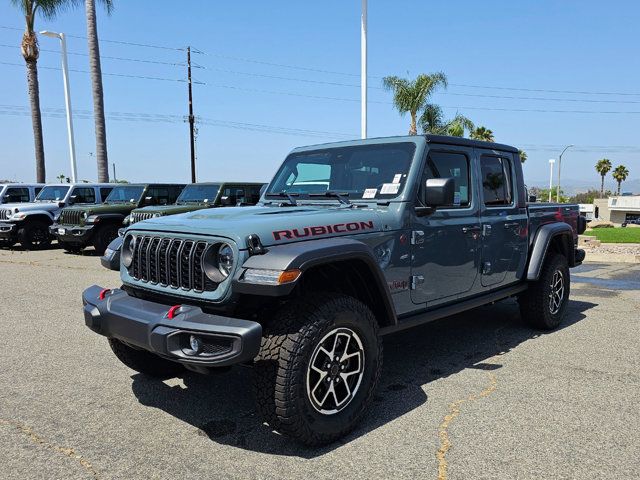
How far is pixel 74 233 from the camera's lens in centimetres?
1277

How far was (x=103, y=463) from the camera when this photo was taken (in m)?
2.85

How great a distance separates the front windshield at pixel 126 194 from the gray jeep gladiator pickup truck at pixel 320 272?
409 inches

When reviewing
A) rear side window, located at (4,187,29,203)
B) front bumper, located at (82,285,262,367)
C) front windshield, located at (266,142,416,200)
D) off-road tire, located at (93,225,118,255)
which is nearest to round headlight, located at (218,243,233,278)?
front bumper, located at (82,285,262,367)

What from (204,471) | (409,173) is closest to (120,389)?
(204,471)

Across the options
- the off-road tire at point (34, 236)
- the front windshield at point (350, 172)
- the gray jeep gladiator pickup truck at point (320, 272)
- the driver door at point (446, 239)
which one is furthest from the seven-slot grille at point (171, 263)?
the off-road tire at point (34, 236)

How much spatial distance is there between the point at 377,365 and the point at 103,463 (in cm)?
167

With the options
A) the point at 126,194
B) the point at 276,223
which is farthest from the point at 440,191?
the point at 126,194

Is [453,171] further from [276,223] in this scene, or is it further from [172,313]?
[172,313]

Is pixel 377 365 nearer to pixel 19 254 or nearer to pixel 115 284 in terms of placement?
pixel 115 284

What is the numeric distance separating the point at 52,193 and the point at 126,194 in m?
2.67

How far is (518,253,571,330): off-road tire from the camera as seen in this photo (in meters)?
5.43

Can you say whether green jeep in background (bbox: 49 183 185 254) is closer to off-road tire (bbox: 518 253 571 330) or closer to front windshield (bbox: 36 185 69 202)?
front windshield (bbox: 36 185 69 202)

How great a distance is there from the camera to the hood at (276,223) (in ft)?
9.99

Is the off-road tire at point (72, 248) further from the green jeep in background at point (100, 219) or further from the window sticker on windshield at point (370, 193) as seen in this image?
the window sticker on windshield at point (370, 193)
